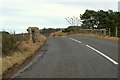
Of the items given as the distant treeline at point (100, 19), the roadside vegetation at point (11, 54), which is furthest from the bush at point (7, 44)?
the distant treeline at point (100, 19)

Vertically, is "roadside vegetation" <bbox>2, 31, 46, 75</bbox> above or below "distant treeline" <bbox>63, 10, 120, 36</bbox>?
below

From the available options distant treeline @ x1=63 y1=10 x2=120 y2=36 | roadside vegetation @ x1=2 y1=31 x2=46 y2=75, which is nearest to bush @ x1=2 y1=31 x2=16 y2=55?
roadside vegetation @ x1=2 y1=31 x2=46 y2=75

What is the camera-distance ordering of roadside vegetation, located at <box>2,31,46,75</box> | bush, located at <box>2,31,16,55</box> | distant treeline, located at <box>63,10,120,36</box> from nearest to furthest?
1. roadside vegetation, located at <box>2,31,46,75</box>
2. bush, located at <box>2,31,16,55</box>
3. distant treeline, located at <box>63,10,120,36</box>

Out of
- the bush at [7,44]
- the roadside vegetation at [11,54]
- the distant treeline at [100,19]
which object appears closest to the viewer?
the roadside vegetation at [11,54]

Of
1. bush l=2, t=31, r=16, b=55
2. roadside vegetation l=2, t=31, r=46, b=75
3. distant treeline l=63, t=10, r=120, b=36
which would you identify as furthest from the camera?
distant treeline l=63, t=10, r=120, b=36

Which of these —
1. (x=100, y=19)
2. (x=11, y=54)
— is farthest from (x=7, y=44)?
(x=100, y=19)

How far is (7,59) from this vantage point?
44.4 feet

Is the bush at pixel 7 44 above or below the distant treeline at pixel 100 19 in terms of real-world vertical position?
below

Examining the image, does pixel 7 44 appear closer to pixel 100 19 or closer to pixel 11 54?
pixel 11 54

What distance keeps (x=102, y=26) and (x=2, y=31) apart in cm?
6258

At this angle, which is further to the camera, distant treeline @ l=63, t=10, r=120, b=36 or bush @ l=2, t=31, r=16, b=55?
distant treeline @ l=63, t=10, r=120, b=36

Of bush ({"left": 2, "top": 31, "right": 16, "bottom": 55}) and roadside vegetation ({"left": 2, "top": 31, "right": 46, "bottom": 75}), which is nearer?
roadside vegetation ({"left": 2, "top": 31, "right": 46, "bottom": 75})

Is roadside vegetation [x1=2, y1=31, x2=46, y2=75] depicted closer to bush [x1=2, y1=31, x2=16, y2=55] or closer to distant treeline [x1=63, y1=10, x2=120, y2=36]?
bush [x1=2, y1=31, x2=16, y2=55]

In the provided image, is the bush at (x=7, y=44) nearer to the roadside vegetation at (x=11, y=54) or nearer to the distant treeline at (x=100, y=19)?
the roadside vegetation at (x=11, y=54)
